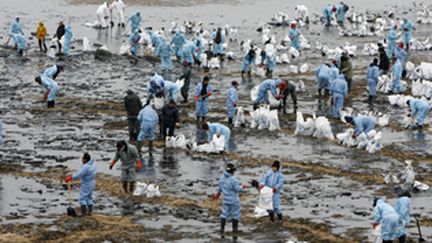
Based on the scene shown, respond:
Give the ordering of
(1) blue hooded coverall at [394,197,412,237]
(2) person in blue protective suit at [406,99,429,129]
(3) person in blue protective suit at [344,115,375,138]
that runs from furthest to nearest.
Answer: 1. (2) person in blue protective suit at [406,99,429,129]
2. (3) person in blue protective suit at [344,115,375,138]
3. (1) blue hooded coverall at [394,197,412,237]

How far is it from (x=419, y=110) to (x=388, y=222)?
33.7 ft

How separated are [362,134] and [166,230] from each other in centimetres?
816

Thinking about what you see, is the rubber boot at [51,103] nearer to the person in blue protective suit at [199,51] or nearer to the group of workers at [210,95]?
the group of workers at [210,95]

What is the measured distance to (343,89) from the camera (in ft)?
89.4

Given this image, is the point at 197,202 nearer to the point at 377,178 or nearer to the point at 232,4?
the point at 377,178

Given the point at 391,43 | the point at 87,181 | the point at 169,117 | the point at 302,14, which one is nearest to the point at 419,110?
the point at 169,117

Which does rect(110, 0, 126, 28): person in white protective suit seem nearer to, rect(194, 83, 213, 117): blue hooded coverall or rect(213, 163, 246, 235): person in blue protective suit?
rect(194, 83, 213, 117): blue hooded coverall

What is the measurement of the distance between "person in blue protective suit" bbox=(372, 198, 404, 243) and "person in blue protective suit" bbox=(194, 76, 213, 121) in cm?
1058

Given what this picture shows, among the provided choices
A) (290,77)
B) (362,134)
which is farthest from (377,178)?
(290,77)

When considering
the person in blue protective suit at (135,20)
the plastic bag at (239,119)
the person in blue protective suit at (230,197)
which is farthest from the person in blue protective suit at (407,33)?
the person in blue protective suit at (230,197)

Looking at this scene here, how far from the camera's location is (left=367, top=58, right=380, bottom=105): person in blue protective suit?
29.6 meters

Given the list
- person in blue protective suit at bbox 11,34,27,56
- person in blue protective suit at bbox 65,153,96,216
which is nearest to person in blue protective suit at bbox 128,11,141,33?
person in blue protective suit at bbox 11,34,27,56

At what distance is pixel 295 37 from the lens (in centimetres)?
3922

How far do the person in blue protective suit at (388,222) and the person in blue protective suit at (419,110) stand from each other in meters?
9.85
